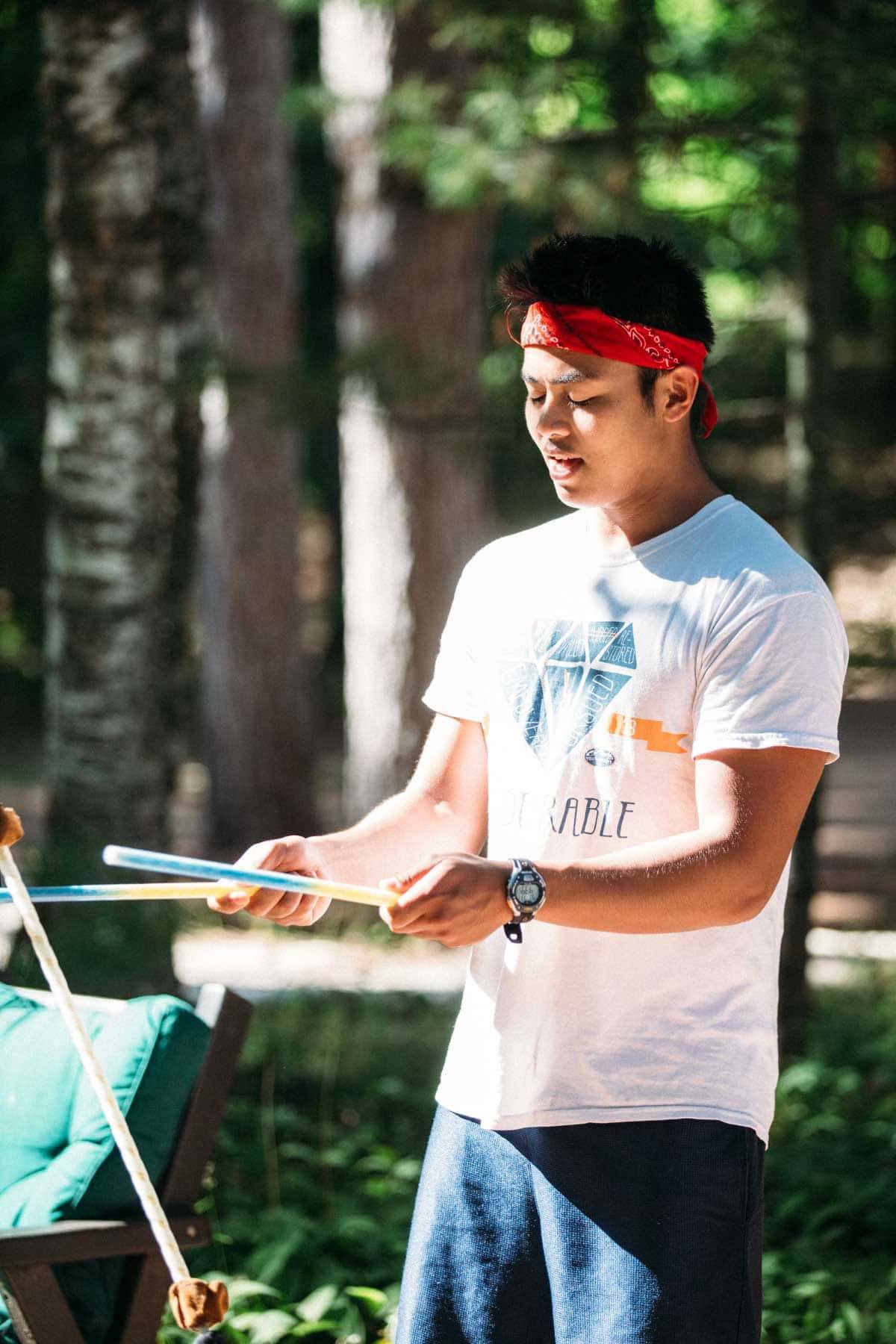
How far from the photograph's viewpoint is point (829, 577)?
6129 mm

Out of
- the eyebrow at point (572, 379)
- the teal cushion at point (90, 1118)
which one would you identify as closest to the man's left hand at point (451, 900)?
the eyebrow at point (572, 379)

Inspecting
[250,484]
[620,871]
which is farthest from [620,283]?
[250,484]

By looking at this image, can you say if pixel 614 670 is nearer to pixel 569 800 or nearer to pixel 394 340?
pixel 569 800

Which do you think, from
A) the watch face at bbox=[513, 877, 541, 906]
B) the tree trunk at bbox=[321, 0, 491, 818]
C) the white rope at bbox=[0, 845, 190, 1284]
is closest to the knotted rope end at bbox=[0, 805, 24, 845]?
the white rope at bbox=[0, 845, 190, 1284]

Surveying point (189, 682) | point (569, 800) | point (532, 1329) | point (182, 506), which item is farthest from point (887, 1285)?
point (189, 682)

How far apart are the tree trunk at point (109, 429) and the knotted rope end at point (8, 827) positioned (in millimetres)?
3930

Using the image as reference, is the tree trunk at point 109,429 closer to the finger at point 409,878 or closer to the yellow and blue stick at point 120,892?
the yellow and blue stick at point 120,892

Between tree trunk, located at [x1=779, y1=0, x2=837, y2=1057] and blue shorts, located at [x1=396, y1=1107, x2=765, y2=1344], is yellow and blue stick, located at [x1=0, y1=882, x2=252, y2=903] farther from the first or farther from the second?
tree trunk, located at [x1=779, y1=0, x2=837, y2=1057]

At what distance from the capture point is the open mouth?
2240 mm

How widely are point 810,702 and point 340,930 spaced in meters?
7.10

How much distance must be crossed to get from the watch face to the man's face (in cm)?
56

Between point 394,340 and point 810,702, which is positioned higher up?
point 394,340

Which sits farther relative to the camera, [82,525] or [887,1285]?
[82,525]

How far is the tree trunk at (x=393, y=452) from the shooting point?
30.2 ft
